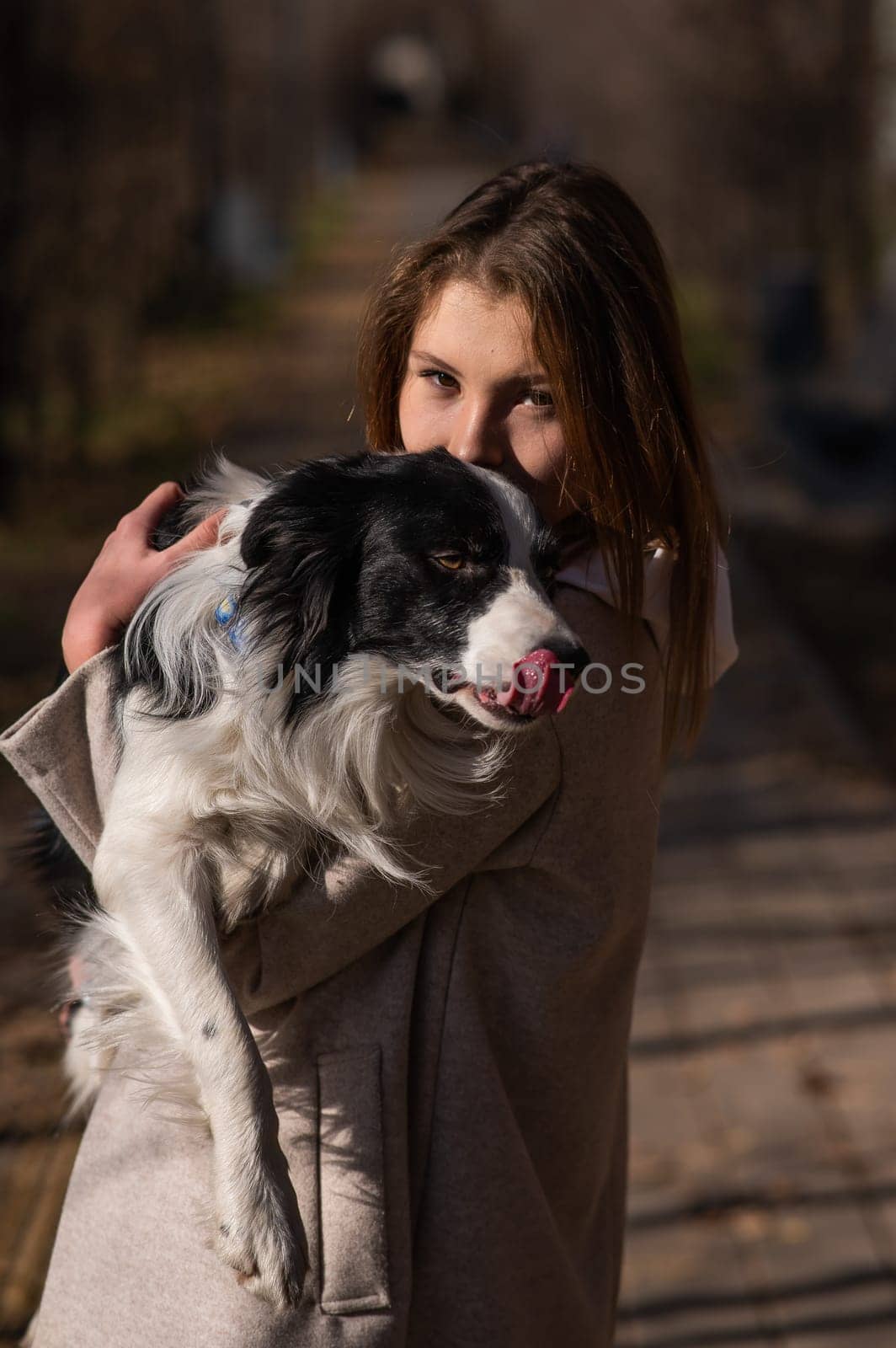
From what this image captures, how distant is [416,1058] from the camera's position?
1.88 m

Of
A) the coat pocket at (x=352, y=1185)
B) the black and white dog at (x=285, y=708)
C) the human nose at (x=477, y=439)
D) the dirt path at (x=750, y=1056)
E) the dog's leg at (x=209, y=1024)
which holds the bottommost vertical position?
the dirt path at (x=750, y=1056)

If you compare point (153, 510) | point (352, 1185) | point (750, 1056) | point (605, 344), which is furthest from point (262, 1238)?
point (750, 1056)

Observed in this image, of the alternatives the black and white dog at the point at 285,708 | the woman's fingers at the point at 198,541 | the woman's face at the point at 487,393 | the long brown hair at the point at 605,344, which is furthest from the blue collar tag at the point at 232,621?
the long brown hair at the point at 605,344

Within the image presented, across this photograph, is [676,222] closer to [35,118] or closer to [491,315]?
[35,118]

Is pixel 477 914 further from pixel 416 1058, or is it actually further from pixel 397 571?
pixel 397 571

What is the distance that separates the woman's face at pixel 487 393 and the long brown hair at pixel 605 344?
3cm

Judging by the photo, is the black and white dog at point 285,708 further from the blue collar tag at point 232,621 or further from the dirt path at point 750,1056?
the dirt path at point 750,1056

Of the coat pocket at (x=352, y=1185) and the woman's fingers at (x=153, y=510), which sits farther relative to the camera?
the woman's fingers at (x=153, y=510)

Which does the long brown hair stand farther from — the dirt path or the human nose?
the dirt path

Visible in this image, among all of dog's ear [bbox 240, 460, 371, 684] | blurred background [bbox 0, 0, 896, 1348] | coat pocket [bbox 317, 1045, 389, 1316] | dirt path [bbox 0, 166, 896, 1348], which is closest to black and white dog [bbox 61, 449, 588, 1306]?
dog's ear [bbox 240, 460, 371, 684]

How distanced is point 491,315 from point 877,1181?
305 cm

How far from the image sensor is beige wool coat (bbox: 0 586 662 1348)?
5.88 feet

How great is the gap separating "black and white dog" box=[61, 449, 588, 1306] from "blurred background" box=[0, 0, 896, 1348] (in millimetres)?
328

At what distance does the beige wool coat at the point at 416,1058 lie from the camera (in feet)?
5.88
